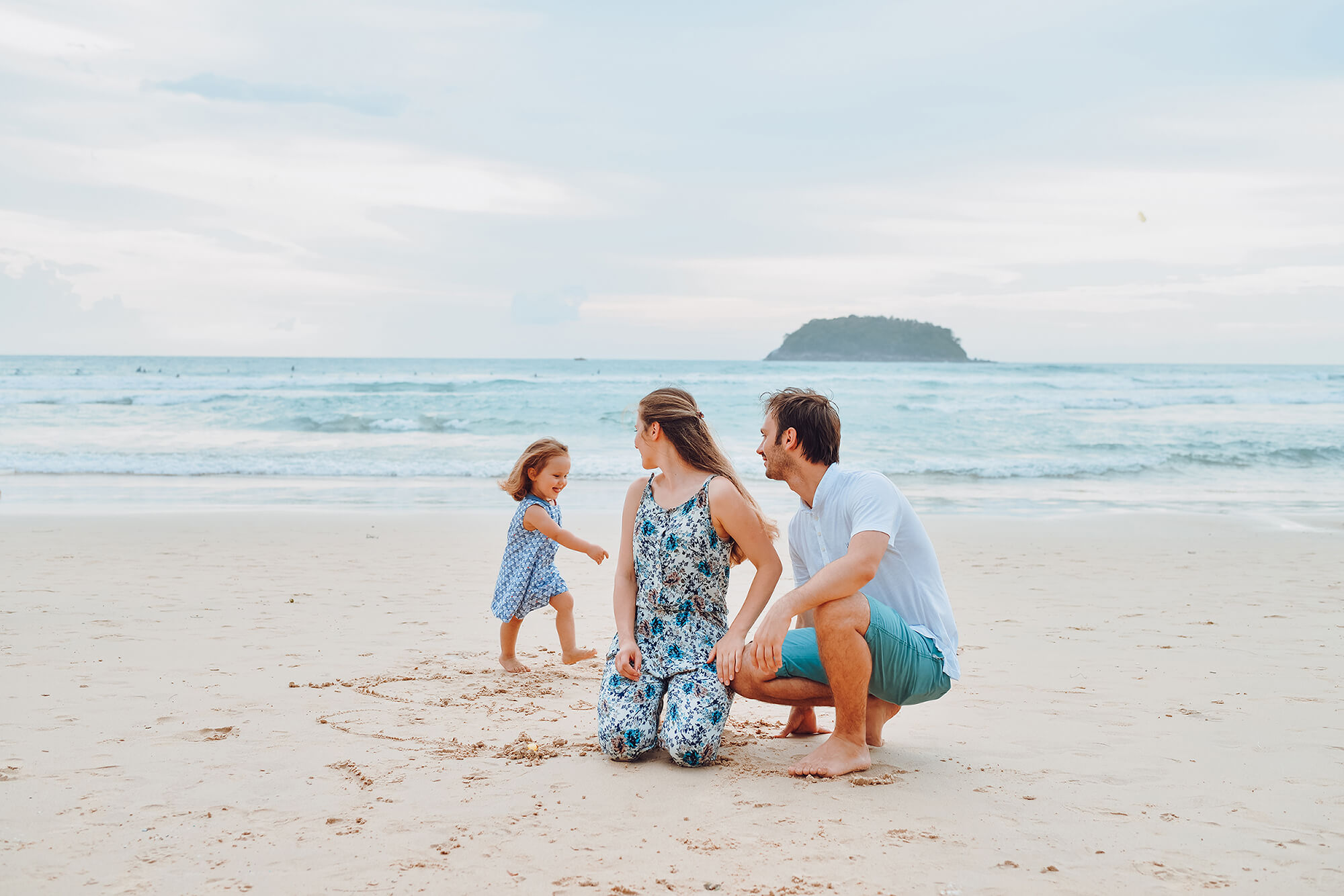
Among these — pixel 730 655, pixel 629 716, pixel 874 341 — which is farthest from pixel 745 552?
pixel 874 341

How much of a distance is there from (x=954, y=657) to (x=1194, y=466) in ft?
51.9

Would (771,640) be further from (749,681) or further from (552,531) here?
(552,531)

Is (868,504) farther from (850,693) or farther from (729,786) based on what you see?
(729,786)

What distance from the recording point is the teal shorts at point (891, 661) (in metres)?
3.28

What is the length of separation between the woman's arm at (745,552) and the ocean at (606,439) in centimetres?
65

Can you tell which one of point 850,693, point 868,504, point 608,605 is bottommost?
point 608,605

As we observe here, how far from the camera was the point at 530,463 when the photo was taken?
5012 mm

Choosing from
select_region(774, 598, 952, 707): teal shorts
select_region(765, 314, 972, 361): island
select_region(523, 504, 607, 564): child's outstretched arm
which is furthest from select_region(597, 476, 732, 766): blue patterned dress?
select_region(765, 314, 972, 361): island

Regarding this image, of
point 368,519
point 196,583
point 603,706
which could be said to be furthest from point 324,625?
point 368,519

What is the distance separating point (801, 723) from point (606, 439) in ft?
61.2

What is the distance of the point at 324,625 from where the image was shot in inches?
225

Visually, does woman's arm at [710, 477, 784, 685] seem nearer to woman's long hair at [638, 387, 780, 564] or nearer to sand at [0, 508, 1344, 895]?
woman's long hair at [638, 387, 780, 564]

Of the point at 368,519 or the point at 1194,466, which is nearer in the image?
the point at 368,519

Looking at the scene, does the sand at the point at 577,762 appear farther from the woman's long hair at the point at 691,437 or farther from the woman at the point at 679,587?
the woman's long hair at the point at 691,437
